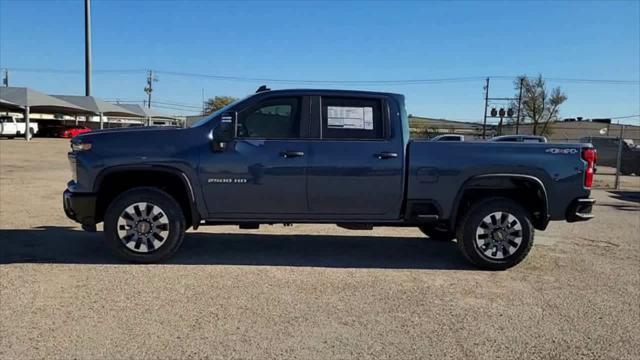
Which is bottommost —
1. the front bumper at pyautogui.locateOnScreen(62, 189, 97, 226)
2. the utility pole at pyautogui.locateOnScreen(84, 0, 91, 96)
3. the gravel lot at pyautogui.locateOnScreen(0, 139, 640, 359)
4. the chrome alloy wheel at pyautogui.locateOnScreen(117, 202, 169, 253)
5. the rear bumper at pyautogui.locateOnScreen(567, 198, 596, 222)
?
the gravel lot at pyautogui.locateOnScreen(0, 139, 640, 359)

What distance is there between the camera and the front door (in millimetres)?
5691

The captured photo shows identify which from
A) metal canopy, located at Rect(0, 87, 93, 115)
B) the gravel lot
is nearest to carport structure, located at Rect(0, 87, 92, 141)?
metal canopy, located at Rect(0, 87, 93, 115)

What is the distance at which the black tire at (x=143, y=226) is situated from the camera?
5.69 m

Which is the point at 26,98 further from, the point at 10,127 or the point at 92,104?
the point at 92,104

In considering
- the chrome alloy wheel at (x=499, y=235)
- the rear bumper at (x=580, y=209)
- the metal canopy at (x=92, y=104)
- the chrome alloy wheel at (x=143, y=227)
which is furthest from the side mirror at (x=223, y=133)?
the metal canopy at (x=92, y=104)

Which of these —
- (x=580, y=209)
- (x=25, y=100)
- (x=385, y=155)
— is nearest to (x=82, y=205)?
(x=385, y=155)

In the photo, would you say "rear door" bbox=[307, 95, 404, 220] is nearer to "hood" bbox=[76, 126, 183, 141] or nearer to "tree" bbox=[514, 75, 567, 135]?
"hood" bbox=[76, 126, 183, 141]

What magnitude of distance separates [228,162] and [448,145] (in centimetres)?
245

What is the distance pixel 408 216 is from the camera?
5.91 meters

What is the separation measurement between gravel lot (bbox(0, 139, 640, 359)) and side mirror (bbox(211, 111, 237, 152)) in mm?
1348

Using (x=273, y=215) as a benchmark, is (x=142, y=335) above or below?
below

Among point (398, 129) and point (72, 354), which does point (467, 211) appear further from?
point (72, 354)

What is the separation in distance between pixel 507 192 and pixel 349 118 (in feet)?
6.83

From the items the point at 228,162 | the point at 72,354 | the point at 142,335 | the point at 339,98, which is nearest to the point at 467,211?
Answer: the point at 339,98
